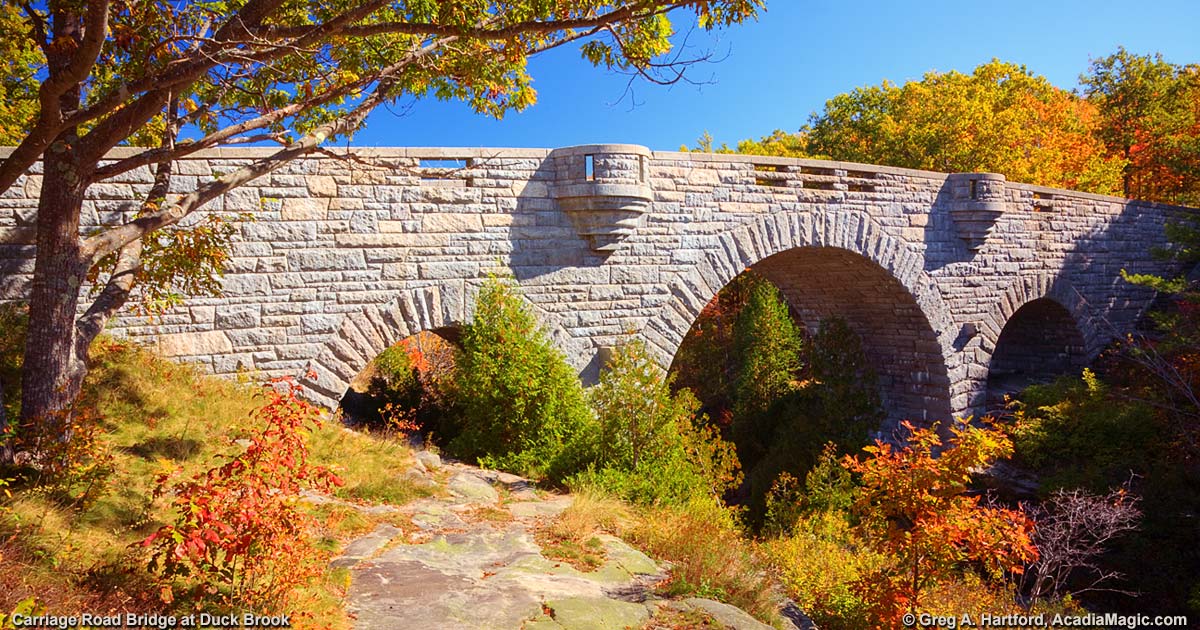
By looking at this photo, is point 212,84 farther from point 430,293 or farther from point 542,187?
point 542,187

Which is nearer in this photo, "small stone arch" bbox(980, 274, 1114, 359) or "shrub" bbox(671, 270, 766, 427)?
"small stone arch" bbox(980, 274, 1114, 359)

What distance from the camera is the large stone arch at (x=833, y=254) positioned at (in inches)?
416

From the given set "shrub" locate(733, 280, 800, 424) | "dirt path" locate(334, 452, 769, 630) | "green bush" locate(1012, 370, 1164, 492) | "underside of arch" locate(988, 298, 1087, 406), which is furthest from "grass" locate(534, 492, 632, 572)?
"underside of arch" locate(988, 298, 1087, 406)

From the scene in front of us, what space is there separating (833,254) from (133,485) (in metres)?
10.9

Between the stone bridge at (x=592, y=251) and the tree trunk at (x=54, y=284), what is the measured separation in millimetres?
2139

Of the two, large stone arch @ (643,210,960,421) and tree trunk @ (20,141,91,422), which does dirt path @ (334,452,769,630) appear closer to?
tree trunk @ (20,141,91,422)

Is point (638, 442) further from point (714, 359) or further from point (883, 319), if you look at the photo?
point (714, 359)

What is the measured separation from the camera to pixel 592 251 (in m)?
9.91

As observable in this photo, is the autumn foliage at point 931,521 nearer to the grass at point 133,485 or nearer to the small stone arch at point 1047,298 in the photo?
the grass at point 133,485

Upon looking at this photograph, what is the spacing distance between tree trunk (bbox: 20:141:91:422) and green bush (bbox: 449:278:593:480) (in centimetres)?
407

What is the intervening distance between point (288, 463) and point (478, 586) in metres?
1.61

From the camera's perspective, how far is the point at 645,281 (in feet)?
33.9

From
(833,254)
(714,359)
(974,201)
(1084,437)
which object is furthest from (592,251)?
(714,359)

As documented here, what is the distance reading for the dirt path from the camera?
170 inches
